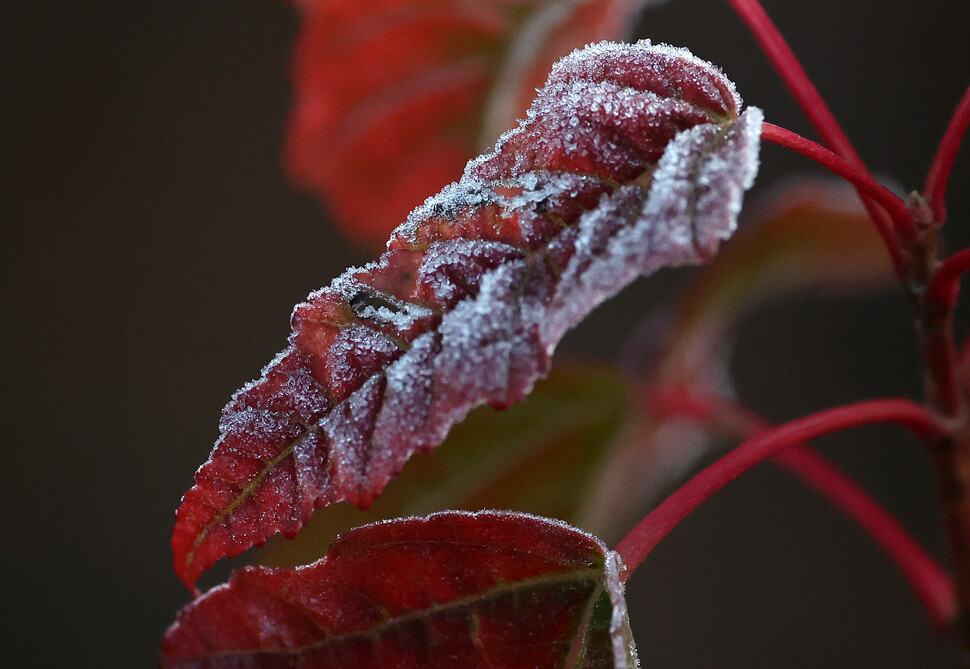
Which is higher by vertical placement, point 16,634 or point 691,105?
point 16,634

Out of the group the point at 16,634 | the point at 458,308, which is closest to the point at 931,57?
the point at 458,308

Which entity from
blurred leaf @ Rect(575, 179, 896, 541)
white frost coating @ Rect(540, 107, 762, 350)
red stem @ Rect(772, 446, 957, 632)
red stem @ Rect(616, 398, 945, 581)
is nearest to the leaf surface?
blurred leaf @ Rect(575, 179, 896, 541)

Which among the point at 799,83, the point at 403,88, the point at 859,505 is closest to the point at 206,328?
the point at 403,88

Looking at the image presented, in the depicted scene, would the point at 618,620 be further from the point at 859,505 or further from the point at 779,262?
the point at 779,262

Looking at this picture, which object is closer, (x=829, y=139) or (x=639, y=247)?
(x=639, y=247)

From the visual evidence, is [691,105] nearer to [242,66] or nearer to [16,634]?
[242,66]

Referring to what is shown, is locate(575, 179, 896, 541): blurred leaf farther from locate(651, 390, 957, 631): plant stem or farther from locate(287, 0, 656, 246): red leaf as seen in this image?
locate(287, 0, 656, 246): red leaf
